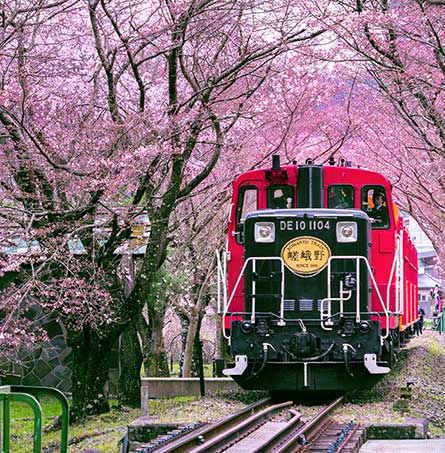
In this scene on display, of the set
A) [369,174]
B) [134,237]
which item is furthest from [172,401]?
[369,174]

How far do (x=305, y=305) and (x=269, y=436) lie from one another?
2.96 meters

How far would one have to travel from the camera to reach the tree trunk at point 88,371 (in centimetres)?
1405

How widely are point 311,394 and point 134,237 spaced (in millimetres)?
4382

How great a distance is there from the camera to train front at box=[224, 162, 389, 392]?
35.1 feet

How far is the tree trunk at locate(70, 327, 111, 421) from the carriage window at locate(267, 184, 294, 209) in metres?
3.91

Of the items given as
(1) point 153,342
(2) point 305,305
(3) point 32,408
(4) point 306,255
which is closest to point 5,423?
(3) point 32,408

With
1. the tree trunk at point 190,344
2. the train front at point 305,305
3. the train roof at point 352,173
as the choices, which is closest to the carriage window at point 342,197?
the train roof at point 352,173

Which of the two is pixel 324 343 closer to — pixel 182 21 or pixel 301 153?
pixel 182 21

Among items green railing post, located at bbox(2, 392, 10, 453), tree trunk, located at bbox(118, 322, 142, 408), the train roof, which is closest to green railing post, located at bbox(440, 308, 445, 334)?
tree trunk, located at bbox(118, 322, 142, 408)

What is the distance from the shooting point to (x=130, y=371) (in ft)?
53.5

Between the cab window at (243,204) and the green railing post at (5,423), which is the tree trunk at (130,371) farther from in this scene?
the green railing post at (5,423)

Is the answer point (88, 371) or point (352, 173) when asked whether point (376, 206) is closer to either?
point (352, 173)

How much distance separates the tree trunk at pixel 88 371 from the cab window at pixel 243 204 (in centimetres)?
334

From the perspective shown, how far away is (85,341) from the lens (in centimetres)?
1417
